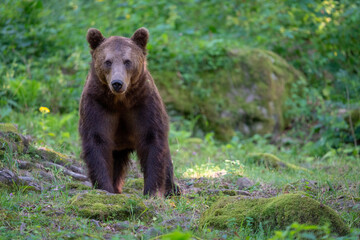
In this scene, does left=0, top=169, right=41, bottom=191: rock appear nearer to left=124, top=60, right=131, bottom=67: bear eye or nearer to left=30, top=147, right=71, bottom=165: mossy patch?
left=30, top=147, right=71, bottom=165: mossy patch

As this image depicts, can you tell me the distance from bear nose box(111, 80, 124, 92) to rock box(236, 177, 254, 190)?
74.8 inches

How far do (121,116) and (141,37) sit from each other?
1.01 m

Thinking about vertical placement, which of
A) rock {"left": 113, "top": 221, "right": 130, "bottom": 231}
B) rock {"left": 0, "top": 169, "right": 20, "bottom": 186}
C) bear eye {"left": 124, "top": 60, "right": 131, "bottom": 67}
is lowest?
rock {"left": 113, "top": 221, "right": 130, "bottom": 231}

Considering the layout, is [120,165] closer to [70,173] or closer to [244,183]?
[70,173]

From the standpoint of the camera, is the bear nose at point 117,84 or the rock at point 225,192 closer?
the bear nose at point 117,84

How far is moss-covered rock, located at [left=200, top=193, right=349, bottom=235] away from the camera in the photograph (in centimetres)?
330

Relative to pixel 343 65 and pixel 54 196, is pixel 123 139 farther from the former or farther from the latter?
pixel 343 65

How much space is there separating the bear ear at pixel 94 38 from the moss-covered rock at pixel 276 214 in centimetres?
264

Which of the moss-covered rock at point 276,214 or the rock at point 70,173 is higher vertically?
the moss-covered rock at point 276,214

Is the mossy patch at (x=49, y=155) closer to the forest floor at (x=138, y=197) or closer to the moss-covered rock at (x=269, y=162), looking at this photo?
the forest floor at (x=138, y=197)

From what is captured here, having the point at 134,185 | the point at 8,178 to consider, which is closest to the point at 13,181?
the point at 8,178

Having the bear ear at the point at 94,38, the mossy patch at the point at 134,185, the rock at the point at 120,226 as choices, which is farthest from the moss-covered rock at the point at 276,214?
the bear ear at the point at 94,38

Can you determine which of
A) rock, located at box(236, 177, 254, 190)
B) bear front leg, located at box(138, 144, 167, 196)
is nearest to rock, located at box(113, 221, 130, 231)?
bear front leg, located at box(138, 144, 167, 196)

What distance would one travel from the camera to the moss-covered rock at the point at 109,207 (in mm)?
3670
